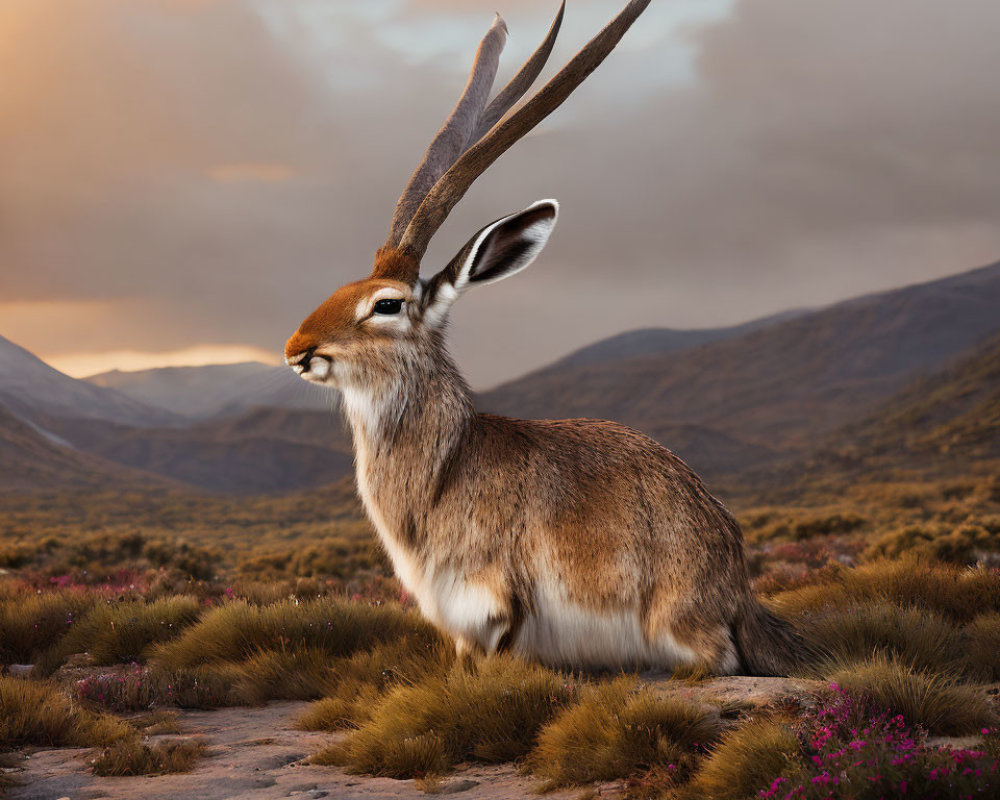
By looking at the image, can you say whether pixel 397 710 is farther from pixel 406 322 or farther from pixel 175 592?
pixel 175 592

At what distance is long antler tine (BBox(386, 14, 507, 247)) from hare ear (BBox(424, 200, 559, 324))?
0.68m

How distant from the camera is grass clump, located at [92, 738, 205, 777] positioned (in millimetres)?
4801

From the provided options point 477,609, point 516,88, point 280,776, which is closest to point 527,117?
point 516,88

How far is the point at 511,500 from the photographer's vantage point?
210 inches

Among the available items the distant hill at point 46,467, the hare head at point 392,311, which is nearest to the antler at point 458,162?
the hare head at point 392,311

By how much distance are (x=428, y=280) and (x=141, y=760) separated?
3.17 meters

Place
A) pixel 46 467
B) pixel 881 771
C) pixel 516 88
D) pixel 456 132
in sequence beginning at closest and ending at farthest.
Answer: pixel 881 771, pixel 456 132, pixel 516 88, pixel 46 467

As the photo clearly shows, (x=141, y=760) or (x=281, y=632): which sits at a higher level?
(x=281, y=632)

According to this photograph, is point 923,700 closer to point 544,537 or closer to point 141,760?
point 544,537

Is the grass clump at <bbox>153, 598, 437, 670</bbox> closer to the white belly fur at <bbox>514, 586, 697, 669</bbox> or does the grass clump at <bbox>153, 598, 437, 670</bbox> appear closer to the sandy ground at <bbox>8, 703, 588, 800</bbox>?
the sandy ground at <bbox>8, 703, 588, 800</bbox>

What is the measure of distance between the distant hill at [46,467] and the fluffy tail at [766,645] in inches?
2821

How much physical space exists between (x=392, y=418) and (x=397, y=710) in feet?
5.56

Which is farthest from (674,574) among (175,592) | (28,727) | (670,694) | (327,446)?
(327,446)

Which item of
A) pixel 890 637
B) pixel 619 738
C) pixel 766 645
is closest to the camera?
pixel 619 738
